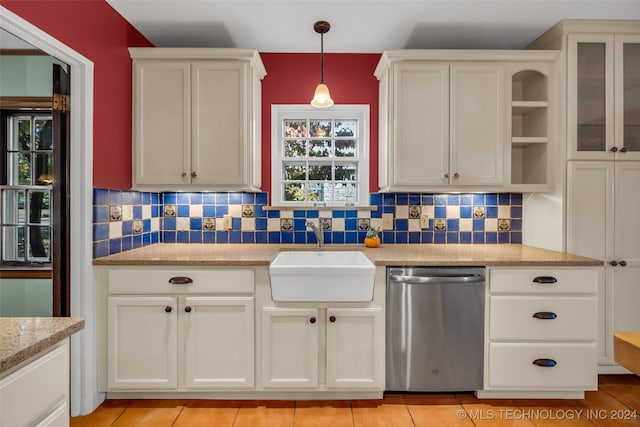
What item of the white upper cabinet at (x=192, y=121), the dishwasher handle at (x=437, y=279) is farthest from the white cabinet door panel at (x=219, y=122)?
the dishwasher handle at (x=437, y=279)

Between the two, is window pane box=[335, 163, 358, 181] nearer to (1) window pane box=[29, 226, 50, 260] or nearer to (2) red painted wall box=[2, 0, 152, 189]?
(2) red painted wall box=[2, 0, 152, 189]

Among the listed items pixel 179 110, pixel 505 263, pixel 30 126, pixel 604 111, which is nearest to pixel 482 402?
pixel 505 263

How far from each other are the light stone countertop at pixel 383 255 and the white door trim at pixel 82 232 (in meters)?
0.12

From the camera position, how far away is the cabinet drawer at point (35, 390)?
0.84m

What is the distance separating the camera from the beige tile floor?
203cm

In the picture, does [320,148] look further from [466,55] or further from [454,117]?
[466,55]

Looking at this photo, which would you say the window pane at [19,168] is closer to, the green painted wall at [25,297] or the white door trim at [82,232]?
the white door trim at [82,232]

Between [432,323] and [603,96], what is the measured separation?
1.92 m

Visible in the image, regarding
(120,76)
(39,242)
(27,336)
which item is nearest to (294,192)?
(120,76)

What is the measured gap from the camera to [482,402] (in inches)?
87.3

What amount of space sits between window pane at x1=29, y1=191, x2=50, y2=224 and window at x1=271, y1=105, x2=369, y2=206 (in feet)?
4.77

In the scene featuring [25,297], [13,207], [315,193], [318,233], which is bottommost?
[25,297]

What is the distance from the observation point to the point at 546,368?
2176 mm

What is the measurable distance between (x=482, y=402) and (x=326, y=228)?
1.53 m
